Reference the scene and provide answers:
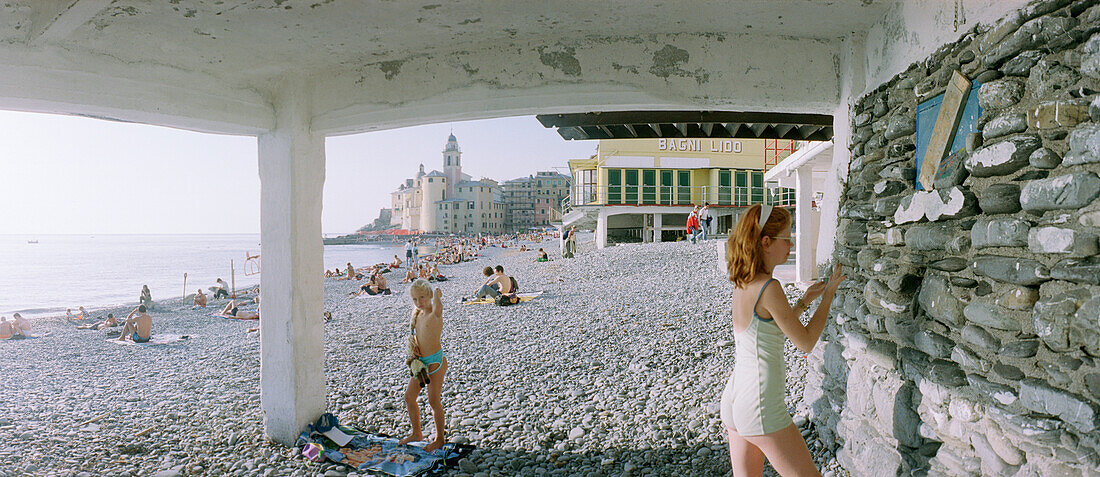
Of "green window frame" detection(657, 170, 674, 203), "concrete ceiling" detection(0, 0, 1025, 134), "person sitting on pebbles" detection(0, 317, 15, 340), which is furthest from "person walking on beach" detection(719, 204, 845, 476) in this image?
"green window frame" detection(657, 170, 674, 203)

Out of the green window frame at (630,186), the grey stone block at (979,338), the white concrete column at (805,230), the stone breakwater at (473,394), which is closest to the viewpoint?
the grey stone block at (979,338)

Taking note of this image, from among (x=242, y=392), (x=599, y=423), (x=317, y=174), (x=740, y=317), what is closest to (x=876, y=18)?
(x=740, y=317)

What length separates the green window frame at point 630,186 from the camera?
25547 mm

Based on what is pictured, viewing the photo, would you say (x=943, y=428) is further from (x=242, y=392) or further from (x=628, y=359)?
(x=242, y=392)

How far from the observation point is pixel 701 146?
2622cm

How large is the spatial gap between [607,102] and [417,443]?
289 cm

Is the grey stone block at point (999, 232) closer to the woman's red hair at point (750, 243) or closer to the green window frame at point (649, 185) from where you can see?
the woman's red hair at point (750, 243)

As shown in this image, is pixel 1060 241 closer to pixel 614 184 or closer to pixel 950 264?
pixel 950 264

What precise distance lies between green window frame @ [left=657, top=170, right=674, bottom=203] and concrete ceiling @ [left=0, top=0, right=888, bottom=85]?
22.8m

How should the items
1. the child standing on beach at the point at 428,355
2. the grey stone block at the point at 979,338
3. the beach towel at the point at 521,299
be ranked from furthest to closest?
1. the beach towel at the point at 521,299
2. the child standing on beach at the point at 428,355
3. the grey stone block at the point at 979,338

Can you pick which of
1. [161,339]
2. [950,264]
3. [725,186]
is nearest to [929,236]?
[950,264]

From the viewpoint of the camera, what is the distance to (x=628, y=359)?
248 inches

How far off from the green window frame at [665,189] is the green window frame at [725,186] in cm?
244

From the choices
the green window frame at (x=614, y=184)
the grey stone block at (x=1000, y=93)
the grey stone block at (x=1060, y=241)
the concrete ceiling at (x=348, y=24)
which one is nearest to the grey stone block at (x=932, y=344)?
the grey stone block at (x=1060, y=241)
